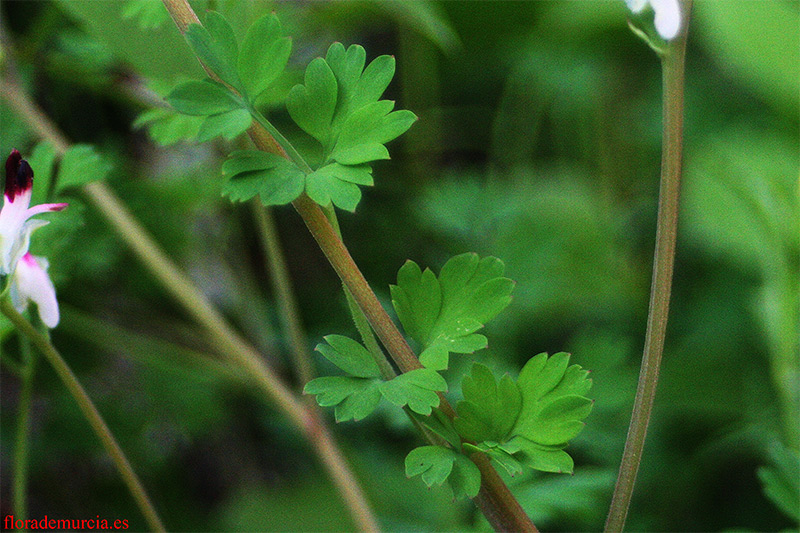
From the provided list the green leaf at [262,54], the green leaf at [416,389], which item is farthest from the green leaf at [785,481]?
the green leaf at [262,54]

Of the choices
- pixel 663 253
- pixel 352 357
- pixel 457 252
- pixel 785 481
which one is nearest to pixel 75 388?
pixel 352 357

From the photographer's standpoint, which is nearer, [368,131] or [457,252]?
[368,131]

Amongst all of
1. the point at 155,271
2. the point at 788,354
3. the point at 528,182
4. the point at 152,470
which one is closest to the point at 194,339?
the point at 152,470

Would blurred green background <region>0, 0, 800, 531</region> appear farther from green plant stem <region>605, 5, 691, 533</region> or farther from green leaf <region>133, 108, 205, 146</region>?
green plant stem <region>605, 5, 691, 533</region>

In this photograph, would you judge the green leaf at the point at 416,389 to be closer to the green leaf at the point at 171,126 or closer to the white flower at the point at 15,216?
the white flower at the point at 15,216

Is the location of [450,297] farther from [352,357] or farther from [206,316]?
[206,316]

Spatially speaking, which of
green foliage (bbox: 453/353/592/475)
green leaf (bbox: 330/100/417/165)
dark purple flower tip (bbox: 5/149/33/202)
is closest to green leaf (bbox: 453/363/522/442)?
green foliage (bbox: 453/353/592/475)
